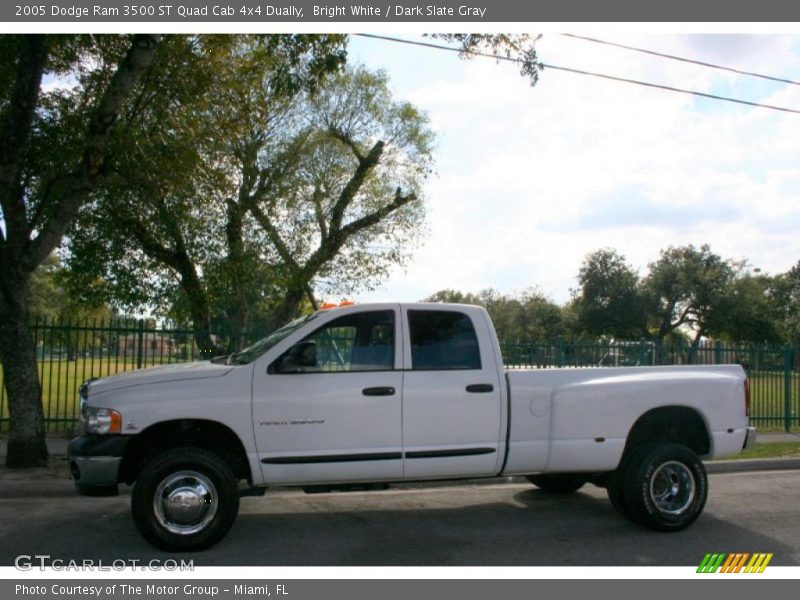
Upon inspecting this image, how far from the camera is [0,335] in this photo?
1017 centimetres

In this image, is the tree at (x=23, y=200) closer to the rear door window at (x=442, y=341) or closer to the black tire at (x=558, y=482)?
the rear door window at (x=442, y=341)

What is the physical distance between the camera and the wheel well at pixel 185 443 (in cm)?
670

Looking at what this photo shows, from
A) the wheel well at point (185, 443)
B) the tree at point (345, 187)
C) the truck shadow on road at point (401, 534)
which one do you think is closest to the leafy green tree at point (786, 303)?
the tree at point (345, 187)

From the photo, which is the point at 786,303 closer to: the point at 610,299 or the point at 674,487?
the point at 610,299

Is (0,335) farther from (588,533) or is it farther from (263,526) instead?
(588,533)

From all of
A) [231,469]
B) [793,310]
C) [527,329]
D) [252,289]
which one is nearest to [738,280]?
[793,310]

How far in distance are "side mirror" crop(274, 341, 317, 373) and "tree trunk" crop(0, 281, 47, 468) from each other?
195 inches

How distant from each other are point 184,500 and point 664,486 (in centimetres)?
435

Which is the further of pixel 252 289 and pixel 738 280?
pixel 738 280

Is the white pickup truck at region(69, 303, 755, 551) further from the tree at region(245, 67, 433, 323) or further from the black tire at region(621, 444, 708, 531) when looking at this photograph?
the tree at region(245, 67, 433, 323)

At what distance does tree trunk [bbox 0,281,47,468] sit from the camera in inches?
397

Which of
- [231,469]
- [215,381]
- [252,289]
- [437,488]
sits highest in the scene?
[252,289]

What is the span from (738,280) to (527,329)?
675 inches

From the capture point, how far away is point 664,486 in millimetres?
7480
